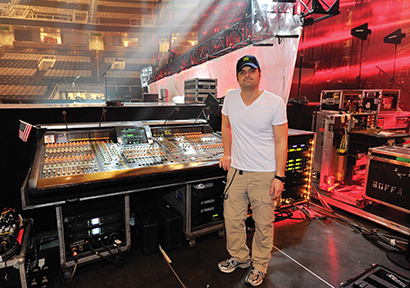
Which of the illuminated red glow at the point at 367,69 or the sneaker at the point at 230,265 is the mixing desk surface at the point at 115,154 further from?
the illuminated red glow at the point at 367,69

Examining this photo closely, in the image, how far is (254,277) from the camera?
2111 mm

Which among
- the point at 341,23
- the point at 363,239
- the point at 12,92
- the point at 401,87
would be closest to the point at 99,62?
the point at 12,92

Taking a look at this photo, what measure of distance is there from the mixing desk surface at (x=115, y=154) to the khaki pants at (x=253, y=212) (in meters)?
0.41

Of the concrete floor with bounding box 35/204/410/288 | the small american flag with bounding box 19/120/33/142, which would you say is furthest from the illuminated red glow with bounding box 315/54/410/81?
the small american flag with bounding box 19/120/33/142

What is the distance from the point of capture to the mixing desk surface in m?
1.89

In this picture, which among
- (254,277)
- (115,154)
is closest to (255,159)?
(254,277)

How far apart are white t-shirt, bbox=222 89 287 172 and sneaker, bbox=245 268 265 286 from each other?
91cm

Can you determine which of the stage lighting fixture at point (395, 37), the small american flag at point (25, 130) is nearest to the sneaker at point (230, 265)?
the small american flag at point (25, 130)

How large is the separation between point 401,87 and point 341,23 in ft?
7.45

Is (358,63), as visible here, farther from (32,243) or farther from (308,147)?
(32,243)

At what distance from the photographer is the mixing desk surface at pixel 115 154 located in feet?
6.22

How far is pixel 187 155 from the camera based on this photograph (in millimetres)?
2537

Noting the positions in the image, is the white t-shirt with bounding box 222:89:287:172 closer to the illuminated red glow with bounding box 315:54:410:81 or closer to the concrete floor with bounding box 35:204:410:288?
the concrete floor with bounding box 35:204:410:288

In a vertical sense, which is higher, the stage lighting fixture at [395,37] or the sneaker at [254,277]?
the stage lighting fixture at [395,37]
